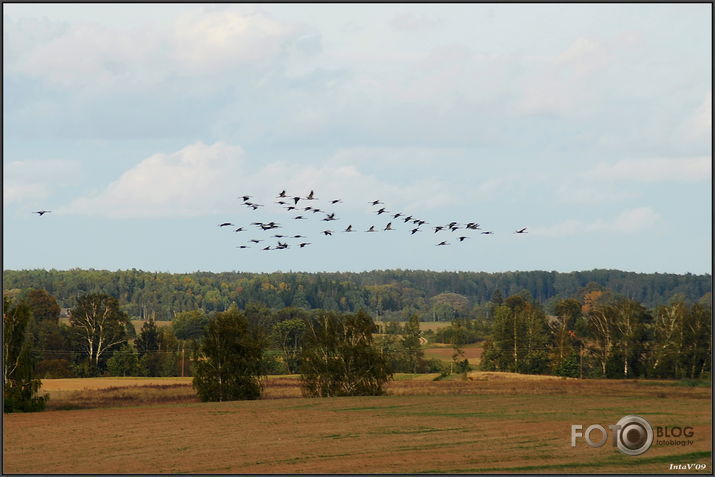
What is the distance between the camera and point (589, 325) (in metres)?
154

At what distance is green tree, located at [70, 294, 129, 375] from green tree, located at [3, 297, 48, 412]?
222 feet

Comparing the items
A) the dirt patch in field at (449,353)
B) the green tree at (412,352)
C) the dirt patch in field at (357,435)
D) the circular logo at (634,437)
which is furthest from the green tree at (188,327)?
the circular logo at (634,437)

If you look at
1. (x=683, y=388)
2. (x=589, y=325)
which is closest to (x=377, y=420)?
(x=683, y=388)

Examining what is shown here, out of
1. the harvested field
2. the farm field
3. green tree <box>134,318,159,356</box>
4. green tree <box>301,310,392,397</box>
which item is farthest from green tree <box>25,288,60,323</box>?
green tree <box>301,310,392,397</box>

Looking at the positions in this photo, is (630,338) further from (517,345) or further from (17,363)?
(17,363)

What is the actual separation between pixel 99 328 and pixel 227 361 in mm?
67022

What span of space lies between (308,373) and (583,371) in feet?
199

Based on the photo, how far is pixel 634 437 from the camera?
2174 inches

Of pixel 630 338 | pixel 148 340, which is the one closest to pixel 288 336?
pixel 148 340

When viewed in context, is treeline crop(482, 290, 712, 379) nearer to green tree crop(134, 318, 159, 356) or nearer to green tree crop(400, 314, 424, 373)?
green tree crop(400, 314, 424, 373)

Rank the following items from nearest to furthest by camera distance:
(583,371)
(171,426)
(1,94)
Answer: (1,94), (171,426), (583,371)

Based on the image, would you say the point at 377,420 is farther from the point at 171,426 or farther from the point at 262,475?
the point at 262,475

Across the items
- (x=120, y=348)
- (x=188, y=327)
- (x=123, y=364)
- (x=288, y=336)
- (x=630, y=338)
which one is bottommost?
(x=123, y=364)

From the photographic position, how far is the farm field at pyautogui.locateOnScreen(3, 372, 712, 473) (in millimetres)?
49219
